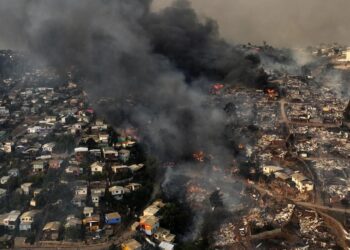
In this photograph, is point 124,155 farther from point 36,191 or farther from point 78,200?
point 36,191

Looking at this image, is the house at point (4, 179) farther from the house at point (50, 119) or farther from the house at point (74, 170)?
the house at point (50, 119)

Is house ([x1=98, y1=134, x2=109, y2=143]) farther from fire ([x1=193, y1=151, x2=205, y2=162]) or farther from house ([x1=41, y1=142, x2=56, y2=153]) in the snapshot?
fire ([x1=193, y1=151, x2=205, y2=162])

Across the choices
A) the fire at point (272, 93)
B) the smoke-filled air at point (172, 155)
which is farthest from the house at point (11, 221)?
the fire at point (272, 93)

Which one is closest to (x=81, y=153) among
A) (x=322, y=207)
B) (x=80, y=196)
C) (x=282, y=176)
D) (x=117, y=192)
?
(x=80, y=196)

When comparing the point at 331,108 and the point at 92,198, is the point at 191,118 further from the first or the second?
the point at 331,108

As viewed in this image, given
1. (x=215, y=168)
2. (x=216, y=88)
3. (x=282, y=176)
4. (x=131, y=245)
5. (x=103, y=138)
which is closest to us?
(x=131, y=245)

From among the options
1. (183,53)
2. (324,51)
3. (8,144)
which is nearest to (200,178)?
(8,144)
